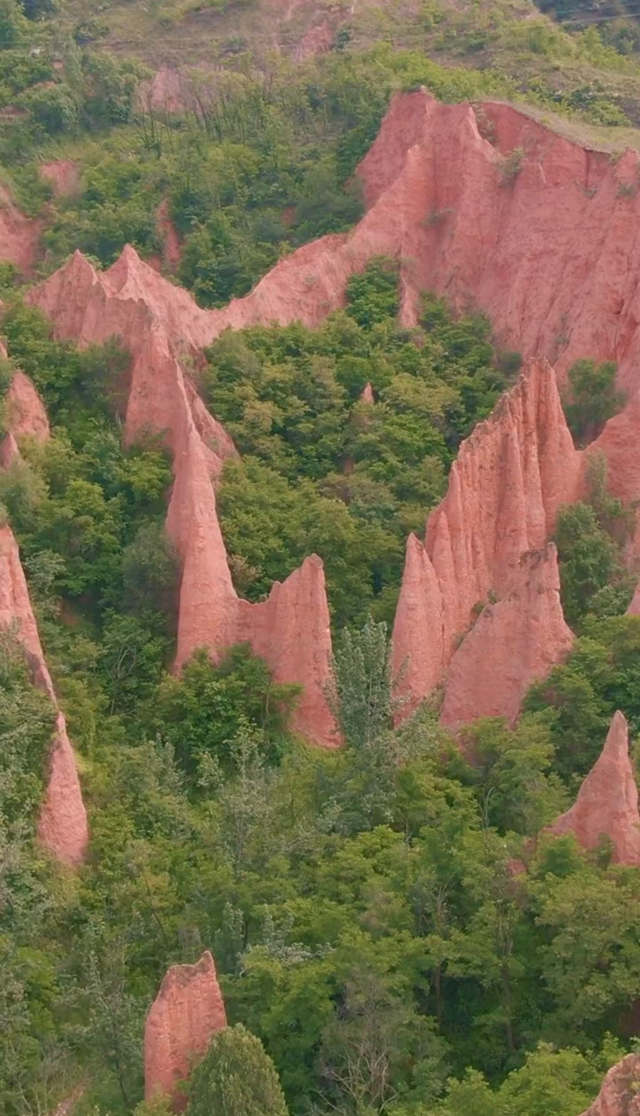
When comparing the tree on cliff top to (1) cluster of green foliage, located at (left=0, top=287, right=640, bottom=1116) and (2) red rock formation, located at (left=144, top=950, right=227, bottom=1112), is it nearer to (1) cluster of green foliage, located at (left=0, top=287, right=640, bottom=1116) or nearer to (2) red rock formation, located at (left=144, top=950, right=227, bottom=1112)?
(1) cluster of green foliage, located at (left=0, top=287, right=640, bottom=1116)

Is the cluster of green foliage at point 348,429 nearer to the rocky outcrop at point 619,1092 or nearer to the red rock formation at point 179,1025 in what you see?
the red rock formation at point 179,1025

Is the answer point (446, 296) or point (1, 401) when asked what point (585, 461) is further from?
point (1, 401)

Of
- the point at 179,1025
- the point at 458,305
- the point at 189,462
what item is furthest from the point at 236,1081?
the point at 458,305

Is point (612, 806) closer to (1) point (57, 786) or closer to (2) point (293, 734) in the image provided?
(2) point (293, 734)

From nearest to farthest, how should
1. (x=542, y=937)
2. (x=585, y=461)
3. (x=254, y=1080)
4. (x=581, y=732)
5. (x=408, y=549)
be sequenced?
(x=254, y=1080) < (x=542, y=937) < (x=581, y=732) < (x=408, y=549) < (x=585, y=461)

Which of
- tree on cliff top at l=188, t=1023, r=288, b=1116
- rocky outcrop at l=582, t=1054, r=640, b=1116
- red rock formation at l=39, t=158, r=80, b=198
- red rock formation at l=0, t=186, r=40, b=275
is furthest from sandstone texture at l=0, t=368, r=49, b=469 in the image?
rocky outcrop at l=582, t=1054, r=640, b=1116

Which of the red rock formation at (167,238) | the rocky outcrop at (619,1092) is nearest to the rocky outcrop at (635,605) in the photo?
the rocky outcrop at (619,1092)

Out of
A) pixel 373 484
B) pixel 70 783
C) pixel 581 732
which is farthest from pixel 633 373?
pixel 70 783
